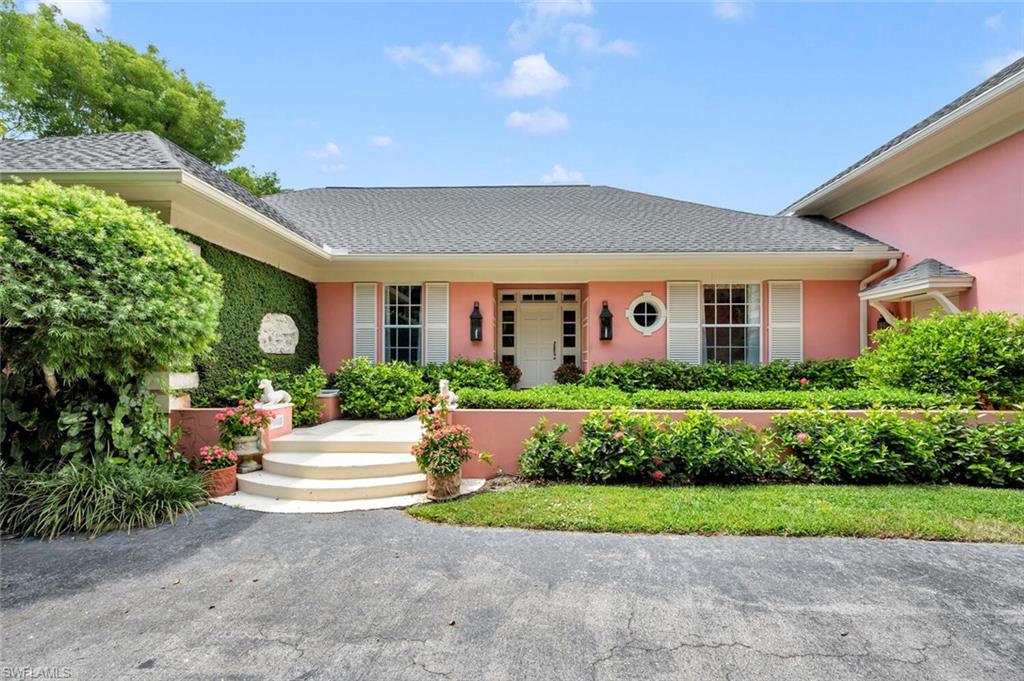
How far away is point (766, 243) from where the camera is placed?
28.3 feet

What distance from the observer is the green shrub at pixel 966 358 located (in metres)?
5.37

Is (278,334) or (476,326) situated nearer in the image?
(278,334)

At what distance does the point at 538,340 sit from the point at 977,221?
7.64 meters

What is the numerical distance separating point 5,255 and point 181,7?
19.6ft

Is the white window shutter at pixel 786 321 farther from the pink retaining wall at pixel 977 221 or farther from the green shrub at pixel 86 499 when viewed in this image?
the green shrub at pixel 86 499

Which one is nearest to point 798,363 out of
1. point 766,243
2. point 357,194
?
point 766,243

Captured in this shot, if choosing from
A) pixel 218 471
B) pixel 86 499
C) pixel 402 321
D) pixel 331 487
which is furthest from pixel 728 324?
pixel 86 499

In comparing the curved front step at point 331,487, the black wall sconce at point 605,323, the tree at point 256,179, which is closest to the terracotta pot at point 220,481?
the curved front step at point 331,487

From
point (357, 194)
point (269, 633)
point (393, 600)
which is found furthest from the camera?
point (357, 194)

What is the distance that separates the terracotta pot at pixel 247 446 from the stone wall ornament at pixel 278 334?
215 cm

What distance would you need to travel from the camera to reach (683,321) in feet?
29.5

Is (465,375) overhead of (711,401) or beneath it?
overhead

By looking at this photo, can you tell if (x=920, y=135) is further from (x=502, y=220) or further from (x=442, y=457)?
(x=442, y=457)

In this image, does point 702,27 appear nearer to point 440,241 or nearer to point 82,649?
point 440,241
